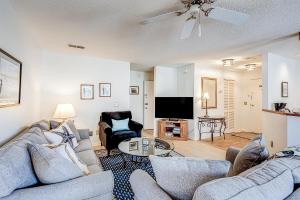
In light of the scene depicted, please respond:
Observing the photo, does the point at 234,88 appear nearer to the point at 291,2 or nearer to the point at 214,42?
the point at 214,42

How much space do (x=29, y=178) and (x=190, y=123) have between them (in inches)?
181

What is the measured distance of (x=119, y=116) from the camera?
14.5ft

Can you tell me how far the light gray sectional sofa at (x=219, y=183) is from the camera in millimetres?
743

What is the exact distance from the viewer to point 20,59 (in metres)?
2.47

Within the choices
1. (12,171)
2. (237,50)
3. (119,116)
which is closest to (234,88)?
(237,50)

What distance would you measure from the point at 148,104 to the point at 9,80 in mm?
5019

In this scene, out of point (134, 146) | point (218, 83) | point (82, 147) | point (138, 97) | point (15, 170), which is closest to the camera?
point (15, 170)

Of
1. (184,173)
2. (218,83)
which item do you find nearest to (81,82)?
(184,173)

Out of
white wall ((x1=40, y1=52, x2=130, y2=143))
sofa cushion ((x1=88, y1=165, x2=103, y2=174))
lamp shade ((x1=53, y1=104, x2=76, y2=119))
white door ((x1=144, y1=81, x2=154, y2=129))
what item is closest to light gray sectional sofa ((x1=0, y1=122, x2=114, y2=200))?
sofa cushion ((x1=88, y1=165, x2=103, y2=174))

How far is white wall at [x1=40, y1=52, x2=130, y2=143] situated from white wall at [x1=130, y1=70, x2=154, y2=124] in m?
1.56

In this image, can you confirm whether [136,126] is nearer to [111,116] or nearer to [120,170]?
[111,116]

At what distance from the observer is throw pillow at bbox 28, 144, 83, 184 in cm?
130

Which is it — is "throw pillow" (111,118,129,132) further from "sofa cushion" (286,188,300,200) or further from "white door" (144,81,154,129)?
"sofa cushion" (286,188,300,200)

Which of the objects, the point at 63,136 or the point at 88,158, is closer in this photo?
the point at 88,158
